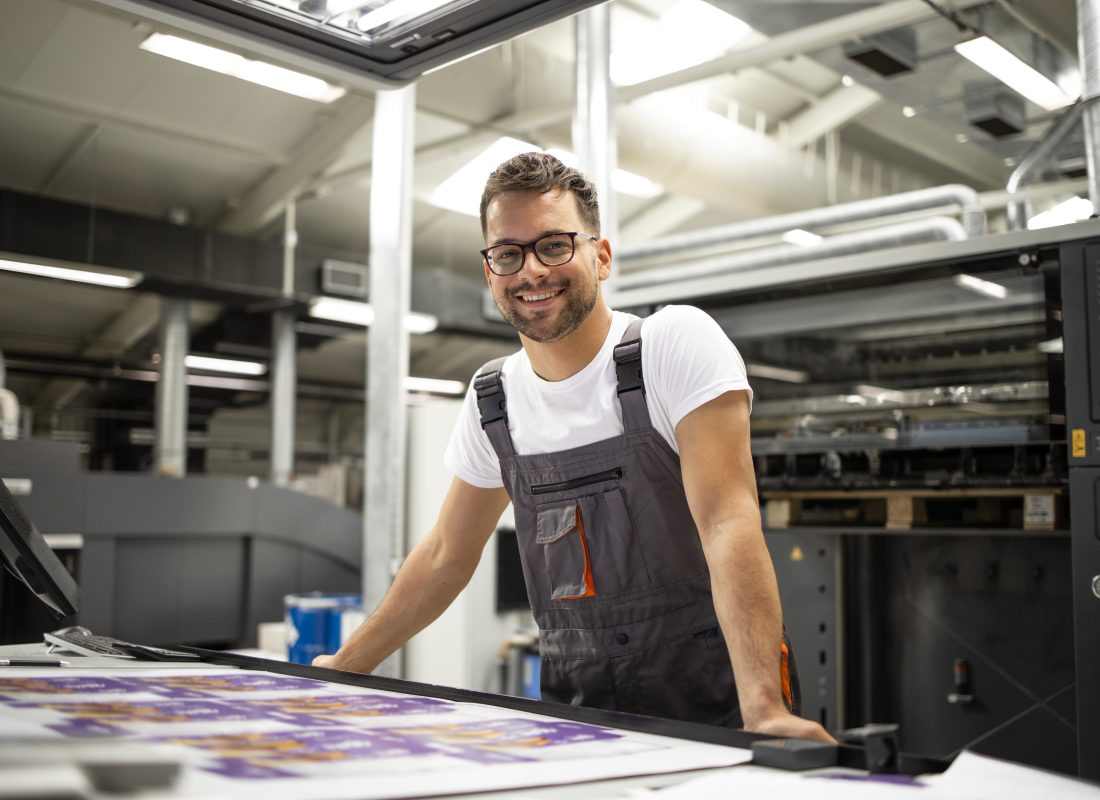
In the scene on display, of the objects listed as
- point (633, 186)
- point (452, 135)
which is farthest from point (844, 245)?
point (633, 186)

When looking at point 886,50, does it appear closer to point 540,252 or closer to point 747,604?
point 540,252

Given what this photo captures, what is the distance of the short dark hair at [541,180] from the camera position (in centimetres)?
166

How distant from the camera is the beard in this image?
65.1 inches

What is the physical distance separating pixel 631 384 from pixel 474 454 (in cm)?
38

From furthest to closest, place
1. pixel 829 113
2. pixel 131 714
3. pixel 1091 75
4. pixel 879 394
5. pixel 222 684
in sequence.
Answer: pixel 829 113
pixel 879 394
pixel 1091 75
pixel 222 684
pixel 131 714

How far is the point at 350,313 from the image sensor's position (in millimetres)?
10047

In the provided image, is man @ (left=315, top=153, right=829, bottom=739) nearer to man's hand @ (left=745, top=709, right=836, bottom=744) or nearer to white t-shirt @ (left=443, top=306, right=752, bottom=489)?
white t-shirt @ (left=443, top=306, right=752, bottom=489)

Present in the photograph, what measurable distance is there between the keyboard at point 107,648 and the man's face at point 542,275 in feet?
2.61

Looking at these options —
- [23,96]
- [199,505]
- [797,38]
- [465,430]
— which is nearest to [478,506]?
[465,430]

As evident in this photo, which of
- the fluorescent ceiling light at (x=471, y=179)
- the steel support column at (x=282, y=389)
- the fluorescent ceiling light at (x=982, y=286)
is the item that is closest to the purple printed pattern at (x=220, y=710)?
the fluorescent ceiling light at (x=982, y=286)

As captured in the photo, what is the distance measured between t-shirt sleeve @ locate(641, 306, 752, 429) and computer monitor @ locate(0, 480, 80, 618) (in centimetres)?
101

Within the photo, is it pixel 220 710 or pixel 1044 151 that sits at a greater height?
pixel 1044 151

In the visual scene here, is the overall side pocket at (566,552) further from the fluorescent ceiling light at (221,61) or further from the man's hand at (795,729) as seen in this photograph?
the fluorescent ceiling light at (221,61)

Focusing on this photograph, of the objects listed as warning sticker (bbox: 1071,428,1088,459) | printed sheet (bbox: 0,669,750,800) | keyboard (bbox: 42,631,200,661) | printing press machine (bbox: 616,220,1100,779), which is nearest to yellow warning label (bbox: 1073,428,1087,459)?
warning sticker (bbox: 1071,428,1088,459)
